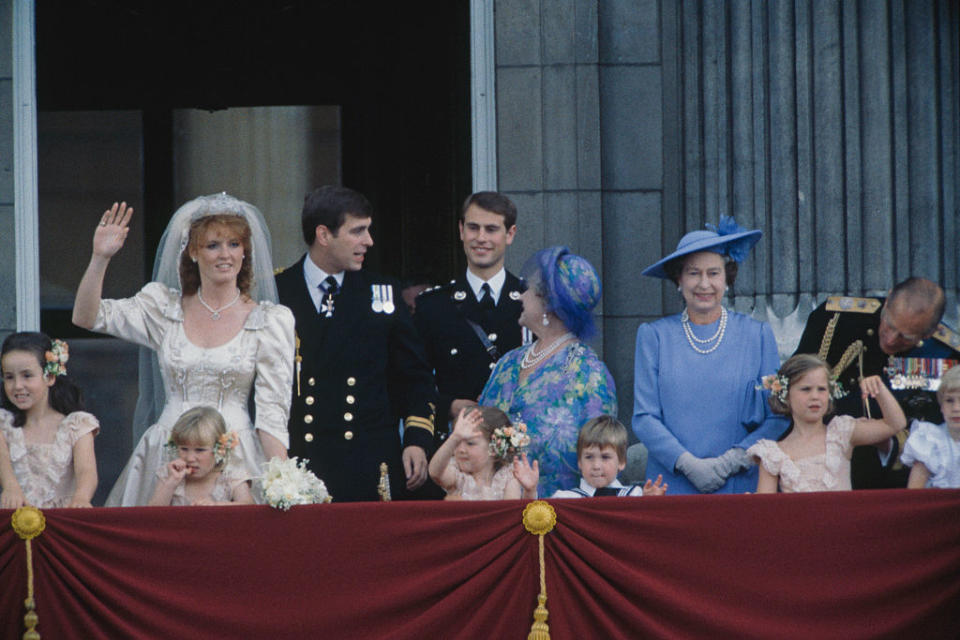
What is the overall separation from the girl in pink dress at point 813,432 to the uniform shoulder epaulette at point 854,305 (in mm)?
602

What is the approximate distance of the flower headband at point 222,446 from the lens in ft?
19.2

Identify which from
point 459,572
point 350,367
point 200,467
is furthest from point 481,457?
point 200,467

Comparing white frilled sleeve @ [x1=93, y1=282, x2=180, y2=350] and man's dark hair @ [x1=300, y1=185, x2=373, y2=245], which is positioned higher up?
man's dark hair @ [x1=300, y1=185, x2=373, y2=245]

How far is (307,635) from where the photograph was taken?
5.15 metres

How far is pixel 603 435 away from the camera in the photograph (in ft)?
19.6

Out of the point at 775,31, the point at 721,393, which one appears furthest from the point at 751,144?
the point at 721,393

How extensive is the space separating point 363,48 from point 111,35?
71.0 inches

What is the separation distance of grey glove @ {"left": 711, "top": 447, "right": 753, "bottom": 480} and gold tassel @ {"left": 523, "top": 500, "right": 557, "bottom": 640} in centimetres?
119

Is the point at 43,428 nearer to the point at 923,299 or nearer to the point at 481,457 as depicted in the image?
the point at 481,457

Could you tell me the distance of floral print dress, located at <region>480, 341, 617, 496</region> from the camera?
20.4 feet

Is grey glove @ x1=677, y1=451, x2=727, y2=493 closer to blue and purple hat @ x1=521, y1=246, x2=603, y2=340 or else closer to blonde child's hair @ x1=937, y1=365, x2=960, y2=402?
blue and purple hat @ x1=521, y1=246, x2=603, y2=340

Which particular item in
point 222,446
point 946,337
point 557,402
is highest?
point 946,337

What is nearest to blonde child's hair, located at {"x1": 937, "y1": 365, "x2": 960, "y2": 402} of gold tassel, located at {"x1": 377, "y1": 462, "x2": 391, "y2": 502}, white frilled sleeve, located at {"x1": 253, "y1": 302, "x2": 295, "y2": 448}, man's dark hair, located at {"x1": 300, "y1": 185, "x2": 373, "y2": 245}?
gold tassel, located at {"x1": 377, "y1": 462, "x2": 391, "y2": 502}

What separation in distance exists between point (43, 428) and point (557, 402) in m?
2.16
